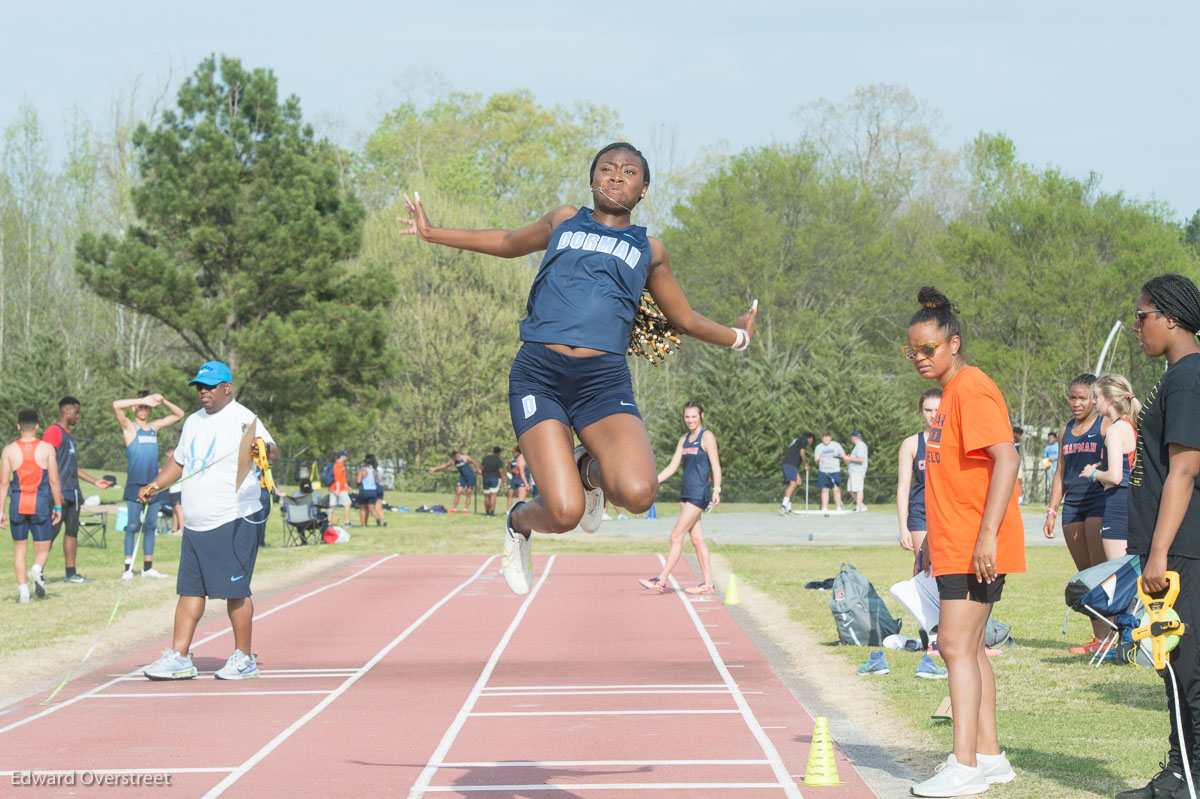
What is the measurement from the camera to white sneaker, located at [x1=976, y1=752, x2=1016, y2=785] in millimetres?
5645

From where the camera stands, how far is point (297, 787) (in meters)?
5.95

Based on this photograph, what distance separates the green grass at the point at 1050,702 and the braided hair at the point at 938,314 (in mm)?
2122

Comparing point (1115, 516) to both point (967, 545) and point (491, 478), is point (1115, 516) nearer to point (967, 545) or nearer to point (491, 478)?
point (967, 545)

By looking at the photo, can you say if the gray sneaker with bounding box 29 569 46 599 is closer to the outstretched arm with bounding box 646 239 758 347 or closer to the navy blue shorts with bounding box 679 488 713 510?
the navy blue shorts with bounding box 679 488 713 510

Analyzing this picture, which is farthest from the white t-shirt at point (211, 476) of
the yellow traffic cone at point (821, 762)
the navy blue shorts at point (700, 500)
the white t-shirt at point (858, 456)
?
the white t-shirt at point (858, 456)

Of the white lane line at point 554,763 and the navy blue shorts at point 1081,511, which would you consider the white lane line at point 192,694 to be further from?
the navy blue shorts at point 1081,511

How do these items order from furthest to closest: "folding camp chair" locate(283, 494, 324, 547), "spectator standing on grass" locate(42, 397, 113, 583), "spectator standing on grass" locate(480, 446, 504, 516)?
"spectator standing on grass" locate(480, 446, 504, 516), "folding camp chair" locate(283, 494, 324, 547), "spectator standing on grass" locate(42, 397, 113, 583)

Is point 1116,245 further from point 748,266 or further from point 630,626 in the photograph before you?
point 630,626

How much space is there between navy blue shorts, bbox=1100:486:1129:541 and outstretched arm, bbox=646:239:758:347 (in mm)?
4348

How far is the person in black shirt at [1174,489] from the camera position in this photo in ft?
16.3

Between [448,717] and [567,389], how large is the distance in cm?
336

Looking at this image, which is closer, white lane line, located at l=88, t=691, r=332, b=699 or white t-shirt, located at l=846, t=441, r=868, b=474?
white lane line, located at l=88, t=691, r=332, b=699

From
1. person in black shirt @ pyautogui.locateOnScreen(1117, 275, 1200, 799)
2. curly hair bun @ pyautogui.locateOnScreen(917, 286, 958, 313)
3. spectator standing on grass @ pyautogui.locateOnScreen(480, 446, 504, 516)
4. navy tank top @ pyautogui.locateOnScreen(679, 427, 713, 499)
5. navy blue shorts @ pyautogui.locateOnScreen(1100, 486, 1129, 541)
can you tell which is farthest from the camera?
spectator standing on grass @ pyautogui.locateOnScreen(480, 446, 504, 516)

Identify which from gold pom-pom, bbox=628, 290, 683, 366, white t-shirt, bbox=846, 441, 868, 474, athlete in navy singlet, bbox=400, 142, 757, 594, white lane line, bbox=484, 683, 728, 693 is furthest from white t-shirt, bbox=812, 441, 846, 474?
athlete in navy singlet, bbox=400, 142, 757, 594
